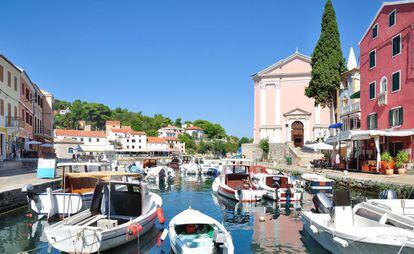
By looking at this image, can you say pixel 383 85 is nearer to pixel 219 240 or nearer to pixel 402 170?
pixel 402 170

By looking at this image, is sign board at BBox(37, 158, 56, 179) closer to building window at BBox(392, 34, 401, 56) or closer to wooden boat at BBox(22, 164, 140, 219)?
wooden boat at BBox(22, 164, 140, 219)

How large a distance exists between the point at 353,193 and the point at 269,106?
41.4m

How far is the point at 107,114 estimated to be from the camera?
6156 inches

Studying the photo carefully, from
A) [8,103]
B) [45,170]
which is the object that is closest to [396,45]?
[45,170]

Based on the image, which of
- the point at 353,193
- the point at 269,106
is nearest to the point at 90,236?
the point at 353,193

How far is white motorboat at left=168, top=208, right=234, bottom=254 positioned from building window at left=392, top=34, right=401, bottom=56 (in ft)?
83.1

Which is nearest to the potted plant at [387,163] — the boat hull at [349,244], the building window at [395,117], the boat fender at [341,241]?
the building window at [395,117]

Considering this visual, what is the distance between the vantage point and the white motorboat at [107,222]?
10.7 meters

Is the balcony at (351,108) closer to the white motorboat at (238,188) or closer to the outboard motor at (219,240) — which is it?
the white motorboat at (238,188)

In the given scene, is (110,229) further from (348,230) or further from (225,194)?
(225,194)

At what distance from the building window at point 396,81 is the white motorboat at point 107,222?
23679mm

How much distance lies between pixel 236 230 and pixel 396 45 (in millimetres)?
23093

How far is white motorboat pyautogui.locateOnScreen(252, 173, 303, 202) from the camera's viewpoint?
2209 centimetres

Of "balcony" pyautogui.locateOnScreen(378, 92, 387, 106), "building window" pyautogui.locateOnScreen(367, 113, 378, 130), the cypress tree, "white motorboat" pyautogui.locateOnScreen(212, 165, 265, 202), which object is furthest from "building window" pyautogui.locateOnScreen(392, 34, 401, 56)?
"white motorboat" pyautogui.locateOnScreen(212, 165, 265, 202)
